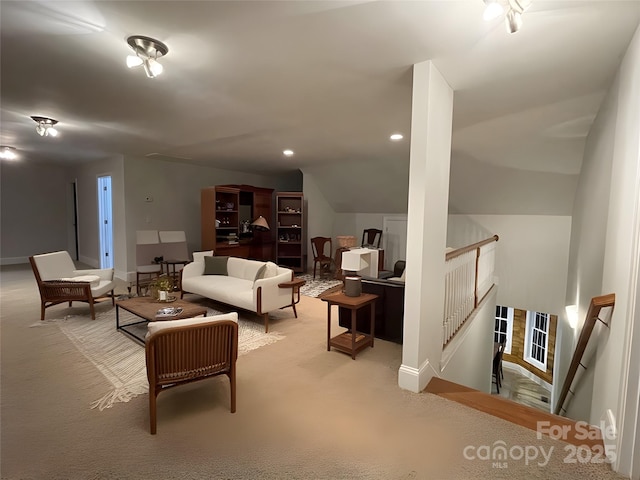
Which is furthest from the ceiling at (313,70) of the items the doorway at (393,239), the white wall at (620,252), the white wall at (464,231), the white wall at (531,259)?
the doorway at (393,239)

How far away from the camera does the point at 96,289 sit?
4016mm

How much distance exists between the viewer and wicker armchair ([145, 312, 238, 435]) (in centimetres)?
190

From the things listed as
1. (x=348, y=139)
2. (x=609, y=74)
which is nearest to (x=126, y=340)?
(x=348, y=139)

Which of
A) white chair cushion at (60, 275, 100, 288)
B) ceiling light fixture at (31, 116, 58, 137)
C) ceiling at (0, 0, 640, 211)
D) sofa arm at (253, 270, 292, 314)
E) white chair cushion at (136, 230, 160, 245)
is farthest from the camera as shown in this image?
white chair cushion at (136, 230, 160, 245)

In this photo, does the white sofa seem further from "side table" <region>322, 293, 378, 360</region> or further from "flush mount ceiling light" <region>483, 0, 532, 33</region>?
"flush mount ceiling light" <region>483, 0, 532, 33</region>

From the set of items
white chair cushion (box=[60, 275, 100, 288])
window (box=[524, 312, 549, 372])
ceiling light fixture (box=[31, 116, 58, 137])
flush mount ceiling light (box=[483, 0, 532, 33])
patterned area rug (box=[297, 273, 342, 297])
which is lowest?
window (box=[524, 312, 549, 372])

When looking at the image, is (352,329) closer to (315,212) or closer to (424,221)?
(424,221)

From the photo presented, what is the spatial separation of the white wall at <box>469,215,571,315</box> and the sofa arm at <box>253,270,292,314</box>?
4.20 m

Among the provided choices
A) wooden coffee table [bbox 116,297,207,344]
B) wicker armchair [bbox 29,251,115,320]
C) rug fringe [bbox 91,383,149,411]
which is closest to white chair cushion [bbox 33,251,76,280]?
wicker armchair [bbox 29,251,115,320]

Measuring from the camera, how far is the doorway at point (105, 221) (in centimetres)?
668

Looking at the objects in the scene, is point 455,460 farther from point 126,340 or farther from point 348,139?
point 348,139

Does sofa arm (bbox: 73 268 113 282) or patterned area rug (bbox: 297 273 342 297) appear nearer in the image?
sofa arm (bbox: 73 268 113 282)

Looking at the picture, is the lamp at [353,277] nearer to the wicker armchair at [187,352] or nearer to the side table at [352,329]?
the side table at [352,329]

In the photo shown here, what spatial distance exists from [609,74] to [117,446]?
14.2 ft
